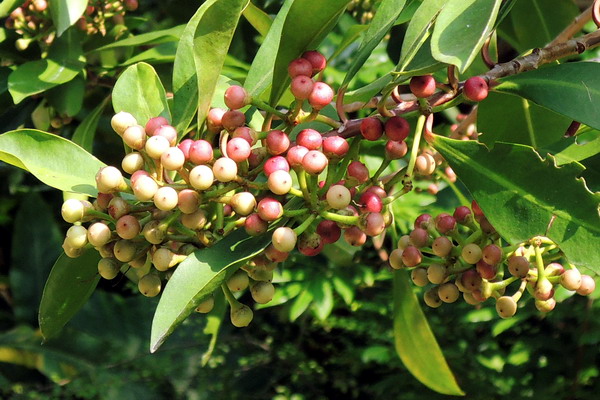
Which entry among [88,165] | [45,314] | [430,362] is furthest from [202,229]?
[430,362]

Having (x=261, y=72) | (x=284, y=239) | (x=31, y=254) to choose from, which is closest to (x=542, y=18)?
(x=261, y=72)

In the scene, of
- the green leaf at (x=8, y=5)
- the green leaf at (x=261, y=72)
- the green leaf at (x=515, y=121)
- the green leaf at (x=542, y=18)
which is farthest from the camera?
the green leaf at (x=542, y=18)

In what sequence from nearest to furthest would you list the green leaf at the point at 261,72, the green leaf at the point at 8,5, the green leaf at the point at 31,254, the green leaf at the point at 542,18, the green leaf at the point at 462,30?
the green leaf at the point at 462,30
the green leaf at the point at 261,72
the green leaf at the point at 8,5
the green leaf at the point at 542,18
the green leaf at the point at 31,254

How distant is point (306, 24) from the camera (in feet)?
2.97

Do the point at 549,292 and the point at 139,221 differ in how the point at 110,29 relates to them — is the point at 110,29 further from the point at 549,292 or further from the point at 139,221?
the point at 549,292

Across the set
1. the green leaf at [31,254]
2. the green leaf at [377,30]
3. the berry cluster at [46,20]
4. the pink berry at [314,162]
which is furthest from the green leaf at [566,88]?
the green leaf at [31,254]

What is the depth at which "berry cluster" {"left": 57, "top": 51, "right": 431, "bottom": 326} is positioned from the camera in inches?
34.0

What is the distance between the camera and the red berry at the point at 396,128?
0.94 metres

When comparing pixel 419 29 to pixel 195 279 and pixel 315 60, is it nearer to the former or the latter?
pixel 315 60

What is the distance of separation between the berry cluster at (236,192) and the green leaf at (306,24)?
2cm

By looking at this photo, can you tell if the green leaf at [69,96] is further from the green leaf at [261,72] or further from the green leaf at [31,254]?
the green leaf at [31,254]

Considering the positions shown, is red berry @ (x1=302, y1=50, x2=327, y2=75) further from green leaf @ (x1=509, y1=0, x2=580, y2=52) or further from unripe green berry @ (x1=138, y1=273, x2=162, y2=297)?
green leaf @ (x1=509, y1=0, x2=580, y2=52)

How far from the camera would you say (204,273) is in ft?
2.82

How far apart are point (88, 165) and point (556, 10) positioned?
101 centimetres
